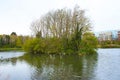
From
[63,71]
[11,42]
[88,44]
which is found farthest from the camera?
[11,42]

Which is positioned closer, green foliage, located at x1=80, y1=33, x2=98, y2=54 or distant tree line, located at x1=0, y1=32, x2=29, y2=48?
green foliage, located at x1=80, y1=33, x2=98, y2=54

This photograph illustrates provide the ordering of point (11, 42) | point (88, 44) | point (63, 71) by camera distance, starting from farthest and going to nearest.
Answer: point (11, 42), point (88, 44), point (63, 71)

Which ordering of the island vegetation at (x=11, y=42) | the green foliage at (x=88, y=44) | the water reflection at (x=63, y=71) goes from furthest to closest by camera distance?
the island vegetation at (x=11, y=42) < the green foliage at (x=88, y=44) < the water reflection at (x=63, y=71)

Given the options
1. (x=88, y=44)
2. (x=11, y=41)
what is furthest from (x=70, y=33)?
(x=11, y=41)

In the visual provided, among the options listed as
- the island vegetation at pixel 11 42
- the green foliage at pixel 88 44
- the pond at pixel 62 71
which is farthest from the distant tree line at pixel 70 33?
the island vegetation at pixel 11 42

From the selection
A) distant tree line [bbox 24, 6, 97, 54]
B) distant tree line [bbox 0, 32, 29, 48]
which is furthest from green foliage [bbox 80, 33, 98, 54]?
distant tree line [bbox 0, 32, 29, 48]

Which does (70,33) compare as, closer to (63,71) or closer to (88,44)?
(88,44)

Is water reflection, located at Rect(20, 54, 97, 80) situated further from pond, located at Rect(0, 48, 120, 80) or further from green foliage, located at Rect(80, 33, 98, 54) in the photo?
green foliage, located at Rect(80, 33, 98, 54)

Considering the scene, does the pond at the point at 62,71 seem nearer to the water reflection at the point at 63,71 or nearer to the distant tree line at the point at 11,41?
the water reflection at the point at 63,71

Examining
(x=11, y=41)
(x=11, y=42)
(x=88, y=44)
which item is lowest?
(x=88, y=44)

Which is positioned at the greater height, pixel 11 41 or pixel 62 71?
pixel 11 41

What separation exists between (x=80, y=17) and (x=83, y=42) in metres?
5.43

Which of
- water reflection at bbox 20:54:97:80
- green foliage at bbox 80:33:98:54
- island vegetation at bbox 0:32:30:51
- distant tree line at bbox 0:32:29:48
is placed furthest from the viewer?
distant tree line at bbox 0:32:29:48

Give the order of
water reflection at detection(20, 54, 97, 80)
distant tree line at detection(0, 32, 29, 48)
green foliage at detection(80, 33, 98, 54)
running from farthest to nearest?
distant tree line at detection(0, 32, 29, 48)
green foliage at detection(80, 33, 98, 54)
water reflection at detection(20, 54, 97, 80)
